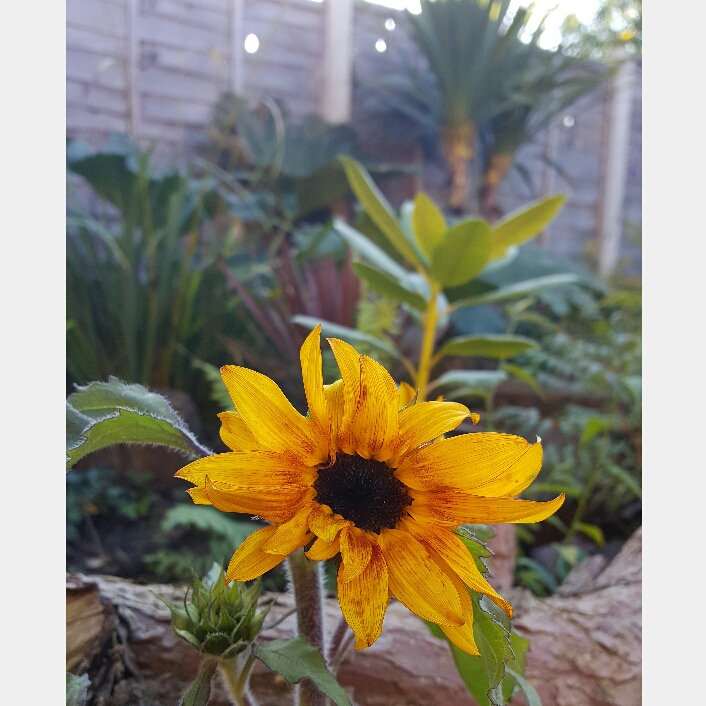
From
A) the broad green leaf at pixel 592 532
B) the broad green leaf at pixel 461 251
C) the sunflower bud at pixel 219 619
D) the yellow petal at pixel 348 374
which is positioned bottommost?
the broad green leaf at pixel 592 532

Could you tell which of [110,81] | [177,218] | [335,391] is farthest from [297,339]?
[335,391]

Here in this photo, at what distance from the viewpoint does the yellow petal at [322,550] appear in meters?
0.20

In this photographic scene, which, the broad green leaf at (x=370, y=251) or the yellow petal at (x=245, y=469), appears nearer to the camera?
the yellow petal at (x=245, y=469)

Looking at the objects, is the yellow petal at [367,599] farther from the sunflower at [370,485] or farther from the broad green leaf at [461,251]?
the broad green leaf at [461,251]

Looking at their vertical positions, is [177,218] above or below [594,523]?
above

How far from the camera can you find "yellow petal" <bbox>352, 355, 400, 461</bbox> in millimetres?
207

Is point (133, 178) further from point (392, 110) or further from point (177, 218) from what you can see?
point (392, 110)

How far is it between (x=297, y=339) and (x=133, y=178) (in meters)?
0.22

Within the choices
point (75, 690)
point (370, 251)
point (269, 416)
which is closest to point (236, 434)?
point (269, 416)

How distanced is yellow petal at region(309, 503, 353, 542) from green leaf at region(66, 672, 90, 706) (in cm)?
19

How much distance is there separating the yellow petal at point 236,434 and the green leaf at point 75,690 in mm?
173

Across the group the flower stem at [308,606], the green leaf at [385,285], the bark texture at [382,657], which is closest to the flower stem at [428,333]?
the green leaf at [385,285]
